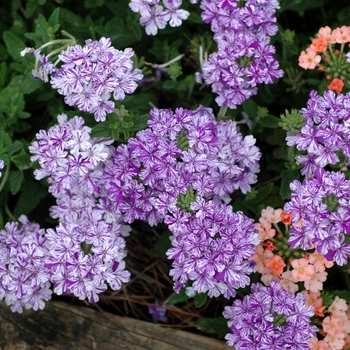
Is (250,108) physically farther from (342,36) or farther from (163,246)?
(163,246)

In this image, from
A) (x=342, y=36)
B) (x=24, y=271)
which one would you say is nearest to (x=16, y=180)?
(x=24, y=271)

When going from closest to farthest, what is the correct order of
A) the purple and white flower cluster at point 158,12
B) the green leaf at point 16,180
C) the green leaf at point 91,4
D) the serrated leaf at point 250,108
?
the purple and white flower cluster at point 158,12 → the green leaf at point 16,180 → the serrated leaf at point 250,108 → the green leaf at point 91,4

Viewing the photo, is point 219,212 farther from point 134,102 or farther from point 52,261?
point 134,102

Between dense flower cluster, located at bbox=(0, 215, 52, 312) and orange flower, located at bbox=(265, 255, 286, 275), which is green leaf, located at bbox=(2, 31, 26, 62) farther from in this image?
orange flower, located at bbox=(265, 255, 286, 275)

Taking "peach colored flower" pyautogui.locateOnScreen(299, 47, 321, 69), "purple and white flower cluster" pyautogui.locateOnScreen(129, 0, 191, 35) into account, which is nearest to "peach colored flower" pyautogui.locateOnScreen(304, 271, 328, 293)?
"peach colored flower" pyautogui.locateOnScreen(299, 47, 321, 69)

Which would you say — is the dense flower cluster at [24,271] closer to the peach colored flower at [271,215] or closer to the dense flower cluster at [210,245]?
the dense flower cluster at [210,245]

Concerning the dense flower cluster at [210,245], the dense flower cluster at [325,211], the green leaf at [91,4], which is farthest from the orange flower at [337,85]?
the green leaf at [91,4]
